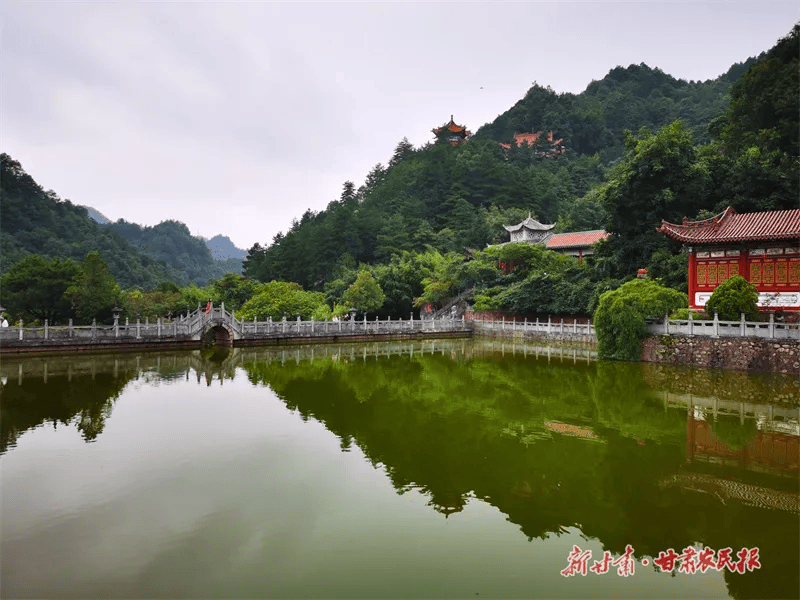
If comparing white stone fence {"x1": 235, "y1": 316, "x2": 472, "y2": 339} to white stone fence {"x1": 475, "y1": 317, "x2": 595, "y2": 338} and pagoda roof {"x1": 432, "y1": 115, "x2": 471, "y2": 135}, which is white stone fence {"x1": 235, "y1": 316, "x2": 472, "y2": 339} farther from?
pagoda roof {"x1": 432, "y1": 115, "x2": 471, "y2": 135}

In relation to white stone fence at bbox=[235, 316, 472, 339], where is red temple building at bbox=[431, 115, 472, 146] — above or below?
above

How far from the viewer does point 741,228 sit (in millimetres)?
19688

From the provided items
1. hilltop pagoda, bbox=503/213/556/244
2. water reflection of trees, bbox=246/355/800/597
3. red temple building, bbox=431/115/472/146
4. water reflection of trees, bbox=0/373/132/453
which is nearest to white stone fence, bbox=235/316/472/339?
water reflection of trees, bbox=0/373/132/453

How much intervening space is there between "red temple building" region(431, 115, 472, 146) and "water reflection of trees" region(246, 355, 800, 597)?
63516mm

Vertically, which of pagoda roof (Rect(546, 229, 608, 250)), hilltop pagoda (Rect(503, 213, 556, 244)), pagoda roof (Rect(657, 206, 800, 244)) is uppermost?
hilltop pagoda (Rect(503, 213, 556, 244))

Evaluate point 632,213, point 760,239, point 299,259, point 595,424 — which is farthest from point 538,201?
point 595,424

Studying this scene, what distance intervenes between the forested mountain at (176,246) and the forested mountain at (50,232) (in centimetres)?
3511

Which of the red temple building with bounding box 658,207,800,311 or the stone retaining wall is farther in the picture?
the red temple building with bounding box 658,207,800,311

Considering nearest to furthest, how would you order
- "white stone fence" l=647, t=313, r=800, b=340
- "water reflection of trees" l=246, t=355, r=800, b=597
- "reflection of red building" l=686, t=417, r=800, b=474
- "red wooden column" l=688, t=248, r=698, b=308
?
1. "water reflection of trees" l=246, t=355, r=800, b=597
2. "reflection of red building" l=686, t=417, r=800, b=474
3. "white stone fence" l=647, t=313, r=800, b=340
4. "red wooden column" l=688, t=248, r=698, b=308

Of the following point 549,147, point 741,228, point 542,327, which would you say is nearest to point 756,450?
point 741,228

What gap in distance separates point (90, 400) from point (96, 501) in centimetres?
700

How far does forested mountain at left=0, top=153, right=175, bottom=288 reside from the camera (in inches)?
2253

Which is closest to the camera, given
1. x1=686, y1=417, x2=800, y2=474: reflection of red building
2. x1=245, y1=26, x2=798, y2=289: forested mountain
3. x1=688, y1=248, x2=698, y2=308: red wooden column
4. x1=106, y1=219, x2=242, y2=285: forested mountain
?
x1=686, y1=417, x2=800, y2=474: reflection of red building

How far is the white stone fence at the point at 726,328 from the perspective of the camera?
16438 mm
